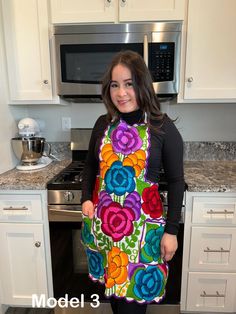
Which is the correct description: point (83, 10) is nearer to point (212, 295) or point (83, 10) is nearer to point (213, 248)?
point (213, 248)

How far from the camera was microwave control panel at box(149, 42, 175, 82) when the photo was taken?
1.52 metres

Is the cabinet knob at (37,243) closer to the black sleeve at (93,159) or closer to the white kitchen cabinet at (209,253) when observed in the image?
the black sleeve at (93,159)

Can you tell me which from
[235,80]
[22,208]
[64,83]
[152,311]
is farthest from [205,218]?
[64,83]

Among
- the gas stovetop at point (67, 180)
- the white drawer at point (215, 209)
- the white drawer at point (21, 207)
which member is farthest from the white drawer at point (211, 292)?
the white drawer at point (21, 207)

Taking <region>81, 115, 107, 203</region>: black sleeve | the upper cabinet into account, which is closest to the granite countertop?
<region>81, 115, 107, 203</region>: black sleeve

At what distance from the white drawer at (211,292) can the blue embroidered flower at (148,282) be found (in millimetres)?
527

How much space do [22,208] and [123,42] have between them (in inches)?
43.9

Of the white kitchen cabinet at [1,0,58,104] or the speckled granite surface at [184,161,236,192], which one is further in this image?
the white kitchen cabinet at [1,0,58,104]

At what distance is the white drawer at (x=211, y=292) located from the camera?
1.52 m

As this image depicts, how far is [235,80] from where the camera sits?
5.31 ft

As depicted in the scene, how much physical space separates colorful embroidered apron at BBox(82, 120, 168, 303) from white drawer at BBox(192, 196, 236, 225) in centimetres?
43

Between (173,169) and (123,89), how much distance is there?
14.4 inches

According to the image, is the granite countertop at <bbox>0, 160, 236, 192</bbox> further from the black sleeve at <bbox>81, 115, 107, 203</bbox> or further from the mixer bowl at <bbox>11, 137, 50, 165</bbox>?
the black sleeve at <bbox>81, 115, 107, 203</bbox>

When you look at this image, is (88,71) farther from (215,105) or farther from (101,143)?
Answer: (215,105)
